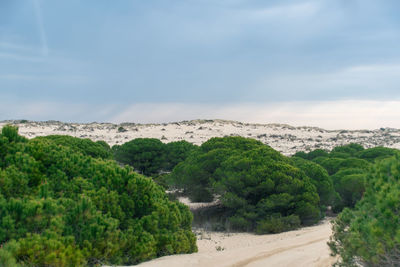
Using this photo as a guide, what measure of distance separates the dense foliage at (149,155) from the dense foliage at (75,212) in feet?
53.9

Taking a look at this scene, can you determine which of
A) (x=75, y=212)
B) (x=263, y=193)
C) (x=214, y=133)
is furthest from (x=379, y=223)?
(x=214, y=133)

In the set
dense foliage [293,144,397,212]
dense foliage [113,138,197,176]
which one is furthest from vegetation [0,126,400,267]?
dense foliage [113,138,197,176]

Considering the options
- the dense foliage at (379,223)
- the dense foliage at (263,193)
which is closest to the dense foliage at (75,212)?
the dense foliage at (379,223)

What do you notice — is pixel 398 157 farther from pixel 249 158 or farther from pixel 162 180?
pixel 162 180

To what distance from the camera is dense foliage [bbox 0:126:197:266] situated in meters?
6.62

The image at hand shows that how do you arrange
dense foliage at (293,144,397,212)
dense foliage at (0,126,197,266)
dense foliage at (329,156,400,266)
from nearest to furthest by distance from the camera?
1. dense foliage at (329,156,400,266)
2. dense foliage at (0,126,197,266)
3. dense foliage at (293,144,397,212)

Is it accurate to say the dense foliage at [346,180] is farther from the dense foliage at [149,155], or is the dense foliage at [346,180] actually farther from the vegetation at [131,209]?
the dense foliage at [149,155]

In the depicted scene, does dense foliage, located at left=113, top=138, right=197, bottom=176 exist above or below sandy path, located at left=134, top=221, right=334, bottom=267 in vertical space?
above

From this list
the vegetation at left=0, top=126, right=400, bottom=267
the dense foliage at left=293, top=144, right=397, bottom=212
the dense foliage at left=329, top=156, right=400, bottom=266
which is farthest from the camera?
the dense foliage at left=293, top=144, right=397, bottom=212

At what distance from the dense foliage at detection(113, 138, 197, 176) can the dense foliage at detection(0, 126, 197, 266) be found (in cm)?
1642

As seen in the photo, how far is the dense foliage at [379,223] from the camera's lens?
17.8 ft

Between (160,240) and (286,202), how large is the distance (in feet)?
26.1

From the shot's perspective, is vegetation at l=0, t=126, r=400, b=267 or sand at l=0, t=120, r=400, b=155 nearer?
vegetation at l=0, t=126, r=400, b=267

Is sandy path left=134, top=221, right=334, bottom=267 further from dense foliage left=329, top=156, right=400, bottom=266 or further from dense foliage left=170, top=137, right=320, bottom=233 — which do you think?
dense foliage left=170, top=137, right=320, bottom=233
